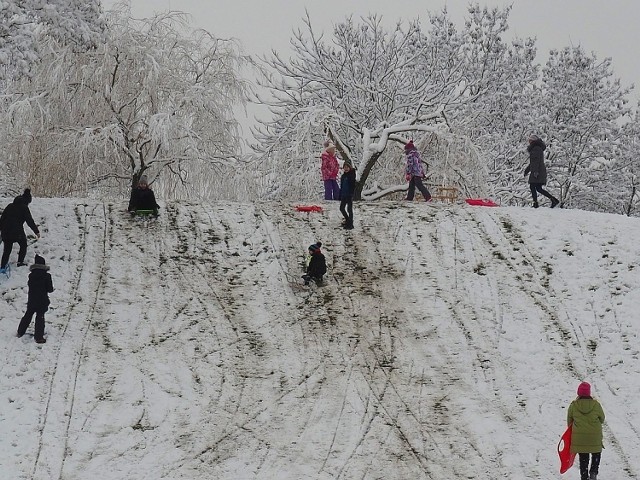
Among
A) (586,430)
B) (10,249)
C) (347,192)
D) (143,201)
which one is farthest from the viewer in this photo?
(143,201)

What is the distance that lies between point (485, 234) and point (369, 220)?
118 inches

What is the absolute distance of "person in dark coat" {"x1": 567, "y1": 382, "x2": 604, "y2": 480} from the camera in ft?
36.9

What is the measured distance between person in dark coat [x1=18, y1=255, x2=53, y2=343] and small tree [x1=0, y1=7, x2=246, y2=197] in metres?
8.53

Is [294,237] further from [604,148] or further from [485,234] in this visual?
[604,148]

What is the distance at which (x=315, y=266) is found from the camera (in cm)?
1814

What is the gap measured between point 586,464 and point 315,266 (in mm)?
8053

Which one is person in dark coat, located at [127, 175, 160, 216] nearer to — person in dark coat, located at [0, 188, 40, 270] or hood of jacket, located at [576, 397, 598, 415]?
person in dark coat, located at [0, 188, 40, 270]

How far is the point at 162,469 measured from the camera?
39.0ft

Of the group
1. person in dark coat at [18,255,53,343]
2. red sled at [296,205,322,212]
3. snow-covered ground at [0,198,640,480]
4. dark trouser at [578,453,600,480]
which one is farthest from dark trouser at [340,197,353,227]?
dark trouser at [578,453,600,480]

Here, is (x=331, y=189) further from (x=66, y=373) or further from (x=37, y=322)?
(x=66, y=373)

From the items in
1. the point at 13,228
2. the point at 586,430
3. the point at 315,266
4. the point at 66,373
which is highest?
the point at 13,228

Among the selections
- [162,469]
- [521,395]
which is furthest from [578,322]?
[162,469]

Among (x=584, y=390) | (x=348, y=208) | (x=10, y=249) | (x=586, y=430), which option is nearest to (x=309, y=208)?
(x=348, y=208)

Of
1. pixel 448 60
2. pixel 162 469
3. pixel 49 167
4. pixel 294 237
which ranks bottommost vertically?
pixel 162 469
